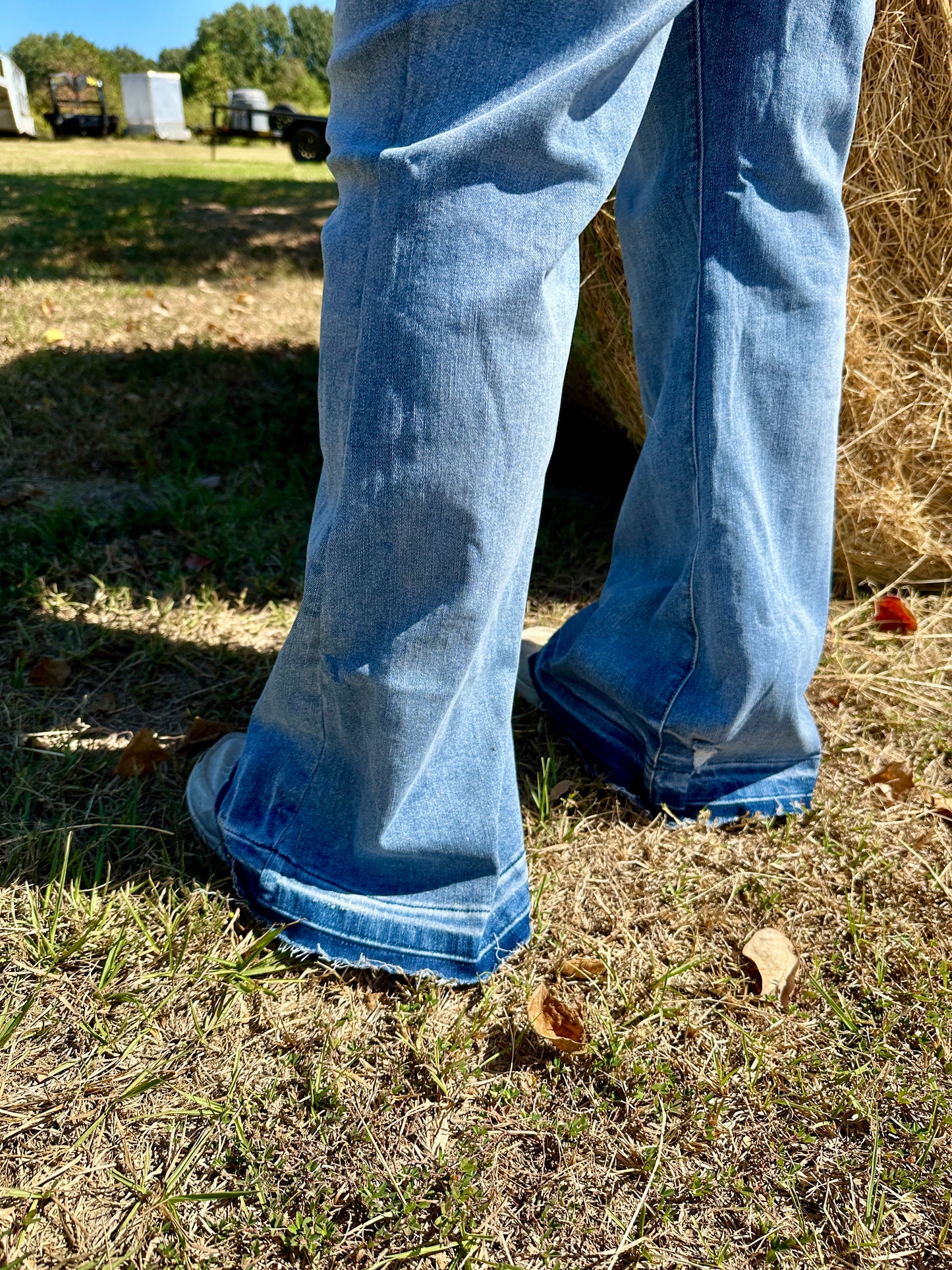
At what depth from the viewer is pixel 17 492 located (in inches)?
93.8

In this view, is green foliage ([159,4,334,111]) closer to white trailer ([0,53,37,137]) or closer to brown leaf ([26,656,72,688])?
white trailer ([0,53,37,137])

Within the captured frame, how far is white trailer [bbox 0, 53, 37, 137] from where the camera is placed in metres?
19.3

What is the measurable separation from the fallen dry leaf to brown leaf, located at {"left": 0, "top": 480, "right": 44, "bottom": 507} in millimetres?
2054

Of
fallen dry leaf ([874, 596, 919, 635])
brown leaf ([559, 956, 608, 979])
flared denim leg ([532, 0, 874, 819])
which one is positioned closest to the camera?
flared denim leg ([532, 0, 874, 819])

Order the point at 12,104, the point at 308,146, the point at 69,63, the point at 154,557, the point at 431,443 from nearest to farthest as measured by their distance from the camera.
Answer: the point at 431,443 → the point at 154,557 → the point at 308,146 → the point at 12,104 → the point at 69,63

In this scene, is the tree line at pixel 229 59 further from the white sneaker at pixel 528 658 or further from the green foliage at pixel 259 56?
the white sneaker at pixel 528 658

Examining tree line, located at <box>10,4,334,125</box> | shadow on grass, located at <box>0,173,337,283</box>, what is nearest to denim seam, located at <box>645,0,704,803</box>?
shadow on grass, located at <box>0,173,337,283</box>

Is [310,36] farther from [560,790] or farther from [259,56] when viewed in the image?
[560,790]

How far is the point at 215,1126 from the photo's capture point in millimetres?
1015

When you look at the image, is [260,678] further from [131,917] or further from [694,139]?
[694,139]

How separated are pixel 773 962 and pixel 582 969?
26cm

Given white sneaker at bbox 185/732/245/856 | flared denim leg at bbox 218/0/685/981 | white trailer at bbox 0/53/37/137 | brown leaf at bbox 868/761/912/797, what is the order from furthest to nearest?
white trailer at bbox 0/53/37/137
brown leaf at bbox 868/761/912/797
white sneaker at bbox 185/732/245/856
flared denim leg at bbox 218/0/685/981

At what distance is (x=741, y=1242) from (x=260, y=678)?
1200 mm

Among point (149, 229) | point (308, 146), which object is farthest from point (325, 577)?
point (308, 146)
